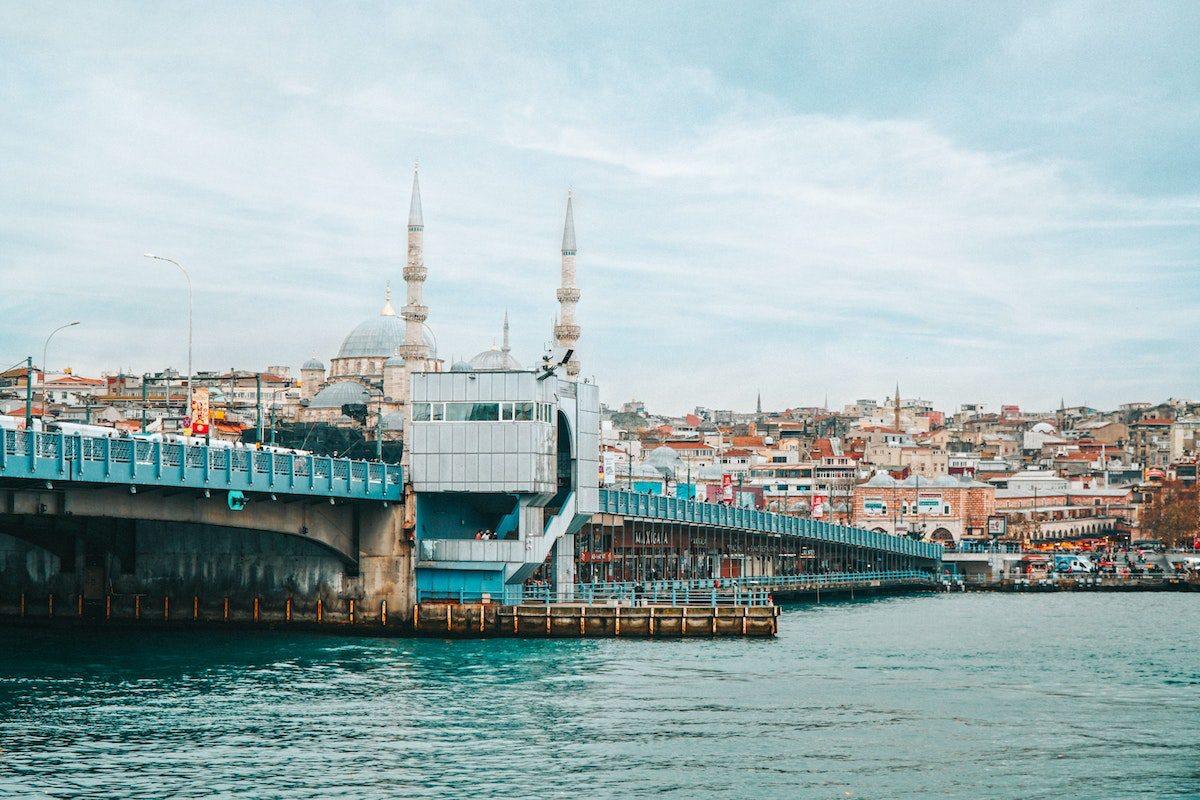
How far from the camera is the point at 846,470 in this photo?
653 feet

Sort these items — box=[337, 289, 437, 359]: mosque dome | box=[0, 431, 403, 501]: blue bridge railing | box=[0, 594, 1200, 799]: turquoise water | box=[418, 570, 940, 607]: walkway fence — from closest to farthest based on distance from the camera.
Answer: box=[0, 594, 1200, 799]: turquoise water, box=[0, 431, 403, 501]: blue bridge railing, box=[418, 570, 940, 607]: walkway fence, box=[337, 289, 437, 359]: mosque dome

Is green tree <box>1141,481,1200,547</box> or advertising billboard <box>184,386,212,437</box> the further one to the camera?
green tree <box>1141,481,1200,547</box>

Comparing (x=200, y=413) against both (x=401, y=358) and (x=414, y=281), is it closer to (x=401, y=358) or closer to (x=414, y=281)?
(x=414, y=281)

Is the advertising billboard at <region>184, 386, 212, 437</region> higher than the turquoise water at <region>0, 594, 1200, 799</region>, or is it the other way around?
the advertising billboard at <region>184, 386, 212, 437</region>

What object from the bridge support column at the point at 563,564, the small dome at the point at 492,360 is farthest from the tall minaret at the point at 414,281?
the small dome at the point at 492,360

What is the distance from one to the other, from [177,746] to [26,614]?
34.8m

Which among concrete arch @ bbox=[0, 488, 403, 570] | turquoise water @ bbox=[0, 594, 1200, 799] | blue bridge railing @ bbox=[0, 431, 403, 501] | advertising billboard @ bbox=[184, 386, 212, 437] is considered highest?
advertising billboard @ bbox=[184, 386, 212, 437]

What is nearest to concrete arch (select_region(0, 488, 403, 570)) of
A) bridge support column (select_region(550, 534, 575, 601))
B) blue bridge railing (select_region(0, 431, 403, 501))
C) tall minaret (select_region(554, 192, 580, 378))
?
blue bridge railing (select_region(0, 431, 403, 501))

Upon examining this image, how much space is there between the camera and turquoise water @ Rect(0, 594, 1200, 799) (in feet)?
130

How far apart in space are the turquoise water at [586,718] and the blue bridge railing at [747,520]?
53.5ft

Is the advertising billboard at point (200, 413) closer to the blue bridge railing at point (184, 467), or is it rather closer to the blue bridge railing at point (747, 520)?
the blue bridge railing at point (184, 467)

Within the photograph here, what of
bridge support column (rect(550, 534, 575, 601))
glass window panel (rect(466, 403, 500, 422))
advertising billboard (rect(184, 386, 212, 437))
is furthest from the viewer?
bridge support column (rect(550, 534, 575, 601))

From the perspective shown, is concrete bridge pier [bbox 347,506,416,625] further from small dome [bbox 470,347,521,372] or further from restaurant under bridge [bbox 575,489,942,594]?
small dome [bbox 470,347,521,372]

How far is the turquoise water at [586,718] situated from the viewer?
39.5 m
